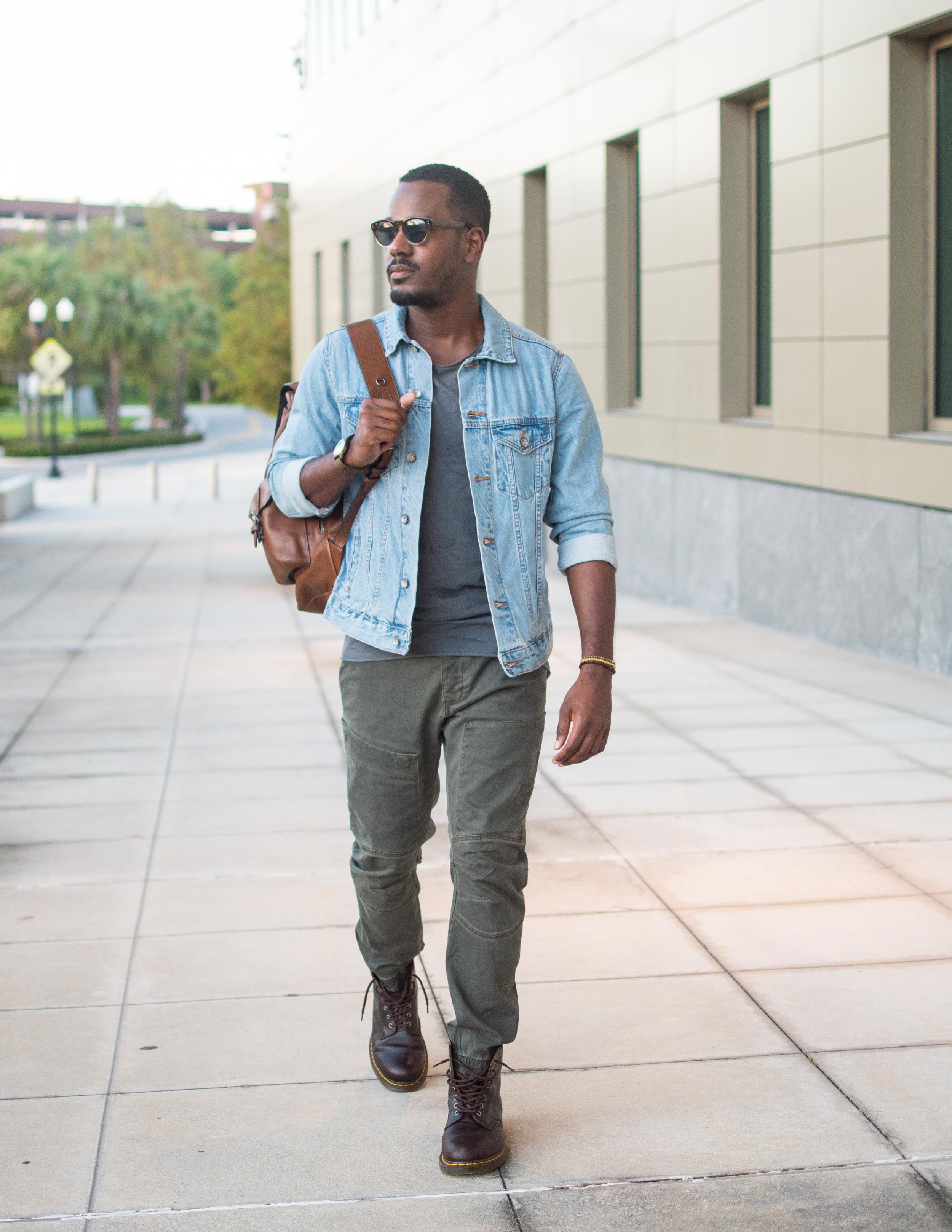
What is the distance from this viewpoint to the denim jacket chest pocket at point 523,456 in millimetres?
3352

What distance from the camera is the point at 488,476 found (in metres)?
3.34

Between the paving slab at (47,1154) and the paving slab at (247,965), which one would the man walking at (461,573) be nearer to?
the paving slab at (47,1154)

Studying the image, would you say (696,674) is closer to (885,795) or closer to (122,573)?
(885,795)

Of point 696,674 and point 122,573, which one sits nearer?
point 696,674

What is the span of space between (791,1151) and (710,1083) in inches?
14.9

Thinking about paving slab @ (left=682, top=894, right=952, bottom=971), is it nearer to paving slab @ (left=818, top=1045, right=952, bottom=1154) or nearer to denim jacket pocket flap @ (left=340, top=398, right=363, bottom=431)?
paving slab @ (left=818, top=1045, right=952, bottom=1154)

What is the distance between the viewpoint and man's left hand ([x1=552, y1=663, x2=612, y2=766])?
3.21m

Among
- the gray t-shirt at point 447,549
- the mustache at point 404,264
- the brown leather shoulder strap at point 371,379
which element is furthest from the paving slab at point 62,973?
the mustache at point 404,264

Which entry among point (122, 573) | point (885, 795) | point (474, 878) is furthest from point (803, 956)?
point (122, 573)

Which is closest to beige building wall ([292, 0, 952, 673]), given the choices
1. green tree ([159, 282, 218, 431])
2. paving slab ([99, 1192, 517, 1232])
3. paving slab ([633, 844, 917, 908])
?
paving slab ([633, 844, 917, 908])

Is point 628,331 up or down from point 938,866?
up

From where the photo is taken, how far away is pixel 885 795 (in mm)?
6414

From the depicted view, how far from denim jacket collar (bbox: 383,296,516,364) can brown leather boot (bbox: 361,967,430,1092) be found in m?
1.45

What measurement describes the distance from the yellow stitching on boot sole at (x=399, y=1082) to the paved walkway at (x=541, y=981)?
0.13ft
